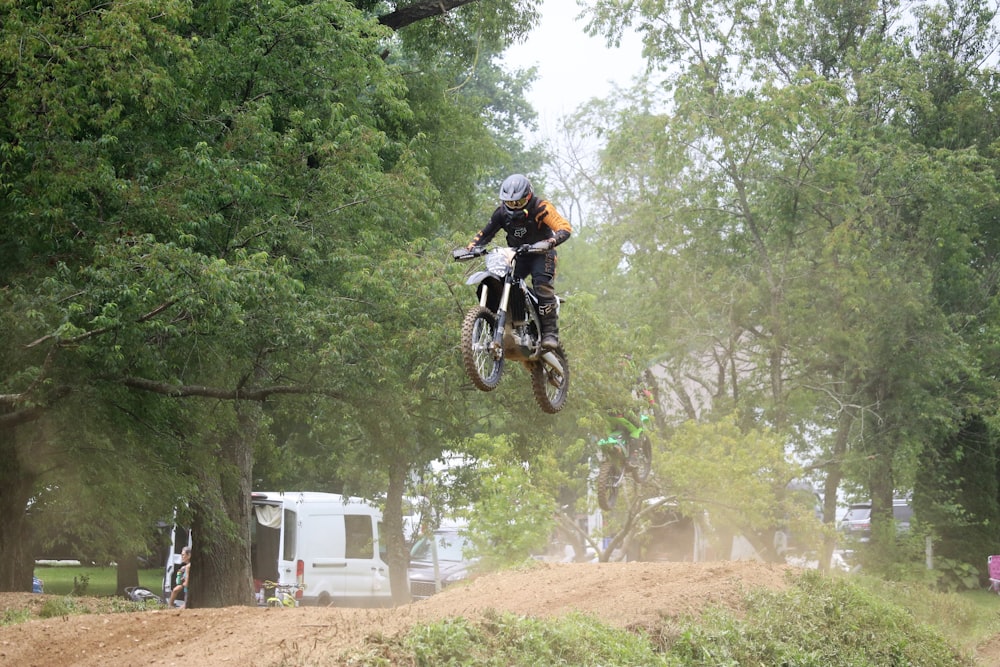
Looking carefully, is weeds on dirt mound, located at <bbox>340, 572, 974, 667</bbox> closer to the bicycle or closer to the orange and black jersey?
the orange and black jersey

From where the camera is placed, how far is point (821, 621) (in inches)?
482

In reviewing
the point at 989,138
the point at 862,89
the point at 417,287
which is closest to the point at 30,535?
the point at 417,287

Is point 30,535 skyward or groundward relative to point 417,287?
groundward

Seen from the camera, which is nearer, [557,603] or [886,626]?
[557,603]

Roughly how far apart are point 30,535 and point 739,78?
1846cm

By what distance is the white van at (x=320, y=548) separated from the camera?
22562 mm

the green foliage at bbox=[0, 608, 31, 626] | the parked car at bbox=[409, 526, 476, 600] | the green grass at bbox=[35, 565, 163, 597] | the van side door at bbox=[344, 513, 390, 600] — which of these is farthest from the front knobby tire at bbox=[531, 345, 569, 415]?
the green grass at bbox=[35, 565, 163, 597]

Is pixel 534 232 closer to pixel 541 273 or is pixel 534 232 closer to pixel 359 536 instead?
pixel 541 273

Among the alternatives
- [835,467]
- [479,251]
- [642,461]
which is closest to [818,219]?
[835,467]

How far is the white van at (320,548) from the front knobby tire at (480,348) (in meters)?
12.0

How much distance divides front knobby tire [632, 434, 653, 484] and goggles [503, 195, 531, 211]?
8.95 meters

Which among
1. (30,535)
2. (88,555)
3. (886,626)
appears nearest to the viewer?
(886,626)

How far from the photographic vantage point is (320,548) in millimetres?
23047

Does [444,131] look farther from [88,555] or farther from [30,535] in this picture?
[88,555]
